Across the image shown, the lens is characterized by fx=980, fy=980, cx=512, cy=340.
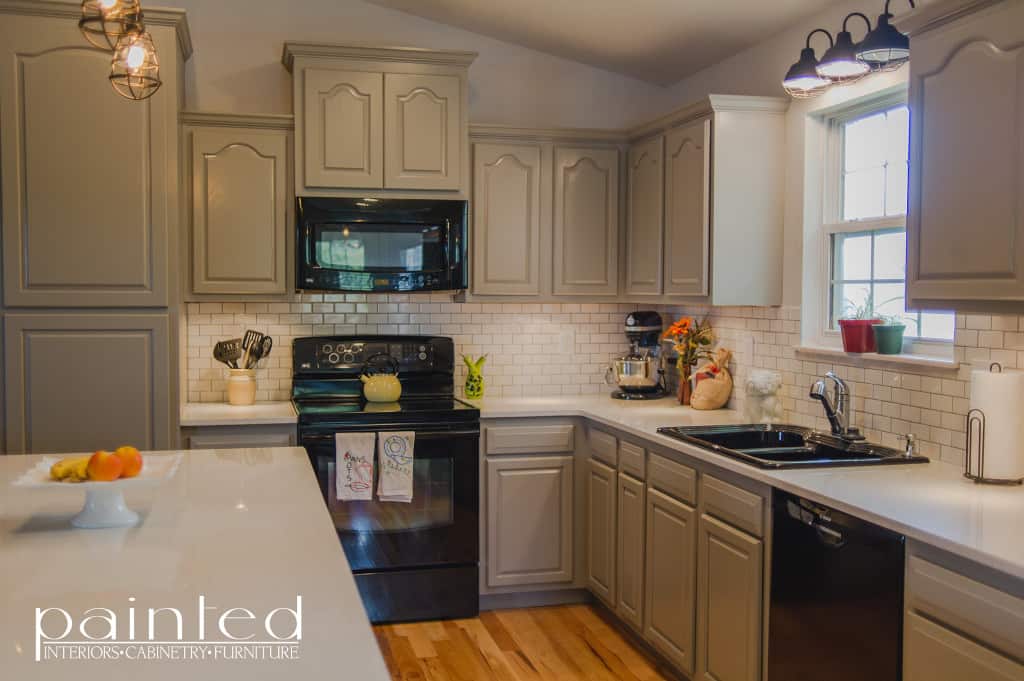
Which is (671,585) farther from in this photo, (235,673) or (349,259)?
(235,673)

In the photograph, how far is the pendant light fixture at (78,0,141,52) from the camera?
2025 millimetres

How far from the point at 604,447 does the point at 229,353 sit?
5.72 ft

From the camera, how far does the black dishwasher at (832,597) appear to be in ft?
7.63

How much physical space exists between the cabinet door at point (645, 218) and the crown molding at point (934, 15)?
168 cm

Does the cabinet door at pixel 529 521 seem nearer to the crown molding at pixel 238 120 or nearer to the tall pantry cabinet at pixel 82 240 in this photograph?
the tall pantry cabinet at pixel 82 240

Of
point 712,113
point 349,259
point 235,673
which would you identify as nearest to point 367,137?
point 349,259

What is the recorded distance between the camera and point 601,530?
4.24 metres

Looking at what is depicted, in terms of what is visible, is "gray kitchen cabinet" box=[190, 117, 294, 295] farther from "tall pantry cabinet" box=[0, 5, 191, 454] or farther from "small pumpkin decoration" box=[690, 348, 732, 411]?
"small pumpkin decoration" box=[690, 348, 732, 411]

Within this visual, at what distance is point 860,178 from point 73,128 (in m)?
3.01

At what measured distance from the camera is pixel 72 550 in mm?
1946

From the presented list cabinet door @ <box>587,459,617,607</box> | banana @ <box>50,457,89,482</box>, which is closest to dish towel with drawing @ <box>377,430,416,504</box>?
cabinet door @ <box>587,459,617,607</box>

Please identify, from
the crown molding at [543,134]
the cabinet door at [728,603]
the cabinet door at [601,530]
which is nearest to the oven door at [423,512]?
the cabinet door at [601,530]

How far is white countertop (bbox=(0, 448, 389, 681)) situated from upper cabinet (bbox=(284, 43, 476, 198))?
1.97 metres

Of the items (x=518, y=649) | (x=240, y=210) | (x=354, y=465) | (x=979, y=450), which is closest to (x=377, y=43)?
(x=240, y=210)
